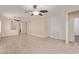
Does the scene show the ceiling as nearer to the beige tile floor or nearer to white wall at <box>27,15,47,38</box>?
white wall at <box>27,15,47,38</box>

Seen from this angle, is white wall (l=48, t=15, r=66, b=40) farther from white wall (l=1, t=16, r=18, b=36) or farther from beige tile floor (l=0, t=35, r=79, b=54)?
white wall (l=1, t=16, r=18, b=36)

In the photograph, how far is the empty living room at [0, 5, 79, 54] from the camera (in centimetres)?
186

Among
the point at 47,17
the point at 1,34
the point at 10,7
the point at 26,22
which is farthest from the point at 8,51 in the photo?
the point at 47,17

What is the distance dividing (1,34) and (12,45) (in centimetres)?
26

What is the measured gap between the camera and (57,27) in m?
1.92

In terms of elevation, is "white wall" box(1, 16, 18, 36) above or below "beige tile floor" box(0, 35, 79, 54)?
above

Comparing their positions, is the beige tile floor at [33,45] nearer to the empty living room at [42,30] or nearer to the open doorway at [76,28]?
the empty living room at [42,30]

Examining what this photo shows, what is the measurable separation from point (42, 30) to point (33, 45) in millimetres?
301

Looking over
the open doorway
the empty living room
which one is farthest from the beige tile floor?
the open doorway

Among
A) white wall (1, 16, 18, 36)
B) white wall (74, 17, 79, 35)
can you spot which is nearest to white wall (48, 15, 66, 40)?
white wall (74, 17, 79, 35)

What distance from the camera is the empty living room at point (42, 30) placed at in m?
1.86

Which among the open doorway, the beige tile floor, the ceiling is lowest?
the beige tile floor

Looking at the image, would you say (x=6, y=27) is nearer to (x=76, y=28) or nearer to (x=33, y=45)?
(x=33, y=45)

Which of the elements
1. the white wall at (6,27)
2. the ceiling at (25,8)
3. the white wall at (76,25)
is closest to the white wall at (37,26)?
the ceiling at (25,8)
